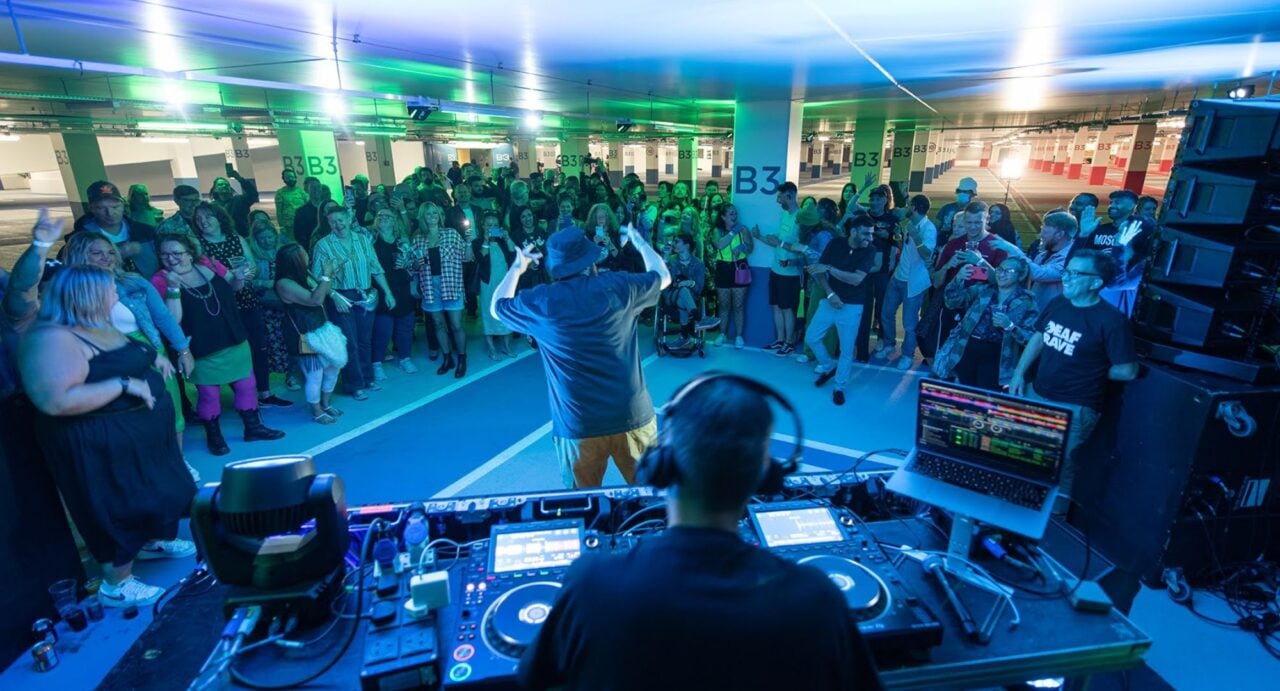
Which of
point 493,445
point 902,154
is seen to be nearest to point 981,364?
point 493,445

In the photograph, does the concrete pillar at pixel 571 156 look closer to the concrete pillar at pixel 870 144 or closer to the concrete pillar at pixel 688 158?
the concrete pillar at pixel 688 158

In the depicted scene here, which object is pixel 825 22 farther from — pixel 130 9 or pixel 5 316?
pixel 5 316

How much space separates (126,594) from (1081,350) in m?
4.88

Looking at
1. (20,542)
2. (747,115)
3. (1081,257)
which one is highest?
(747,115)

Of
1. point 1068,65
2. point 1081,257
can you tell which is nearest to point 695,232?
point 1068,65

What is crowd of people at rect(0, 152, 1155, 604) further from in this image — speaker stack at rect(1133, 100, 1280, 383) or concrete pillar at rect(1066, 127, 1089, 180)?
concrete pillar at rect(1066, 127, 1089, 180)

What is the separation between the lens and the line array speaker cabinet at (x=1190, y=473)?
106 inches

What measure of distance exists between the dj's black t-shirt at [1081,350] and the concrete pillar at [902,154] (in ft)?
57.4

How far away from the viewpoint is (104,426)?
2.69m

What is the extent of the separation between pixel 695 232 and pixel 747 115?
1.47 meters

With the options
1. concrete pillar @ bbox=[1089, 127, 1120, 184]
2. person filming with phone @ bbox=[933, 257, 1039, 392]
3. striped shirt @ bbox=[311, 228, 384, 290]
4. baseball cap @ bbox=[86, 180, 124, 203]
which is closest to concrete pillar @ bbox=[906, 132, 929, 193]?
concrete pillar @ bbox=[1089, 127, 1120, 184]

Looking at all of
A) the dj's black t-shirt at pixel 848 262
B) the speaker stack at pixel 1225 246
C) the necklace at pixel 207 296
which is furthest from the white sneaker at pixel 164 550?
the speaker stack at pixel 1225 246

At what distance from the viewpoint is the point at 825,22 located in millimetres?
3088

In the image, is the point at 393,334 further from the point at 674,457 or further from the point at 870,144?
the point at 870,144
